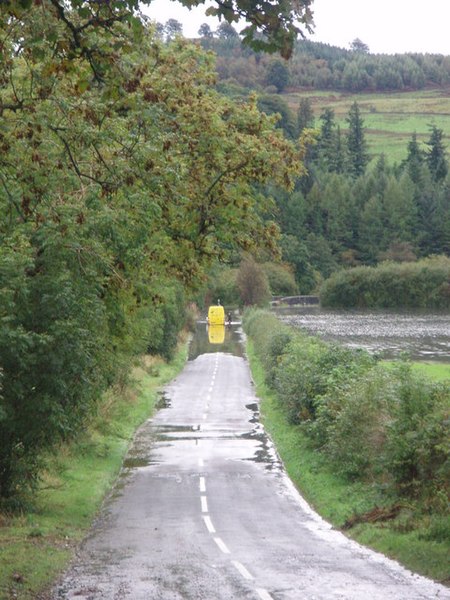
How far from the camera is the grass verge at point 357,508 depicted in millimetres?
14531

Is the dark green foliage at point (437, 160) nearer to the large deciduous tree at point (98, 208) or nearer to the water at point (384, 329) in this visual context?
the water at point (384, 329)

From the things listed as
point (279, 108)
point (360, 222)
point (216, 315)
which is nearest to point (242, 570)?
point (216, 315)

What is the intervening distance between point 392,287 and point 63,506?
373 ft

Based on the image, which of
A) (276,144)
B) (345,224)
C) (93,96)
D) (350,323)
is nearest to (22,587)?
(93,96)

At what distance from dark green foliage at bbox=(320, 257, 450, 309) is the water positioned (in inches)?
279

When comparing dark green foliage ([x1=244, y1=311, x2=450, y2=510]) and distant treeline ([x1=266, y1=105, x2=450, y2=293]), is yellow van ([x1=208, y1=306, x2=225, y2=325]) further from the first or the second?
dark green foliage ([x1=244, y1=311, x2=450, y2=510])

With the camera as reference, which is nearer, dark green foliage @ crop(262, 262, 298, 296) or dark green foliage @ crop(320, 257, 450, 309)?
dark green foliage @ crop(320, 257, 450, 309)

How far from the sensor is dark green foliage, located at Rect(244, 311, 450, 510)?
57.1 ft

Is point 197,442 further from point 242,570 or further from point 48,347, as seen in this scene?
point 242,570

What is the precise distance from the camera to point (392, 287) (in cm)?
13125

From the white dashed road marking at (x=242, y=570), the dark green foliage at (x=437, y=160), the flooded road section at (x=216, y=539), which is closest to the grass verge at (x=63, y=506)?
the flooded road section at (x=216, y=539)

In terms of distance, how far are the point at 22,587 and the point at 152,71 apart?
1100 centimetres

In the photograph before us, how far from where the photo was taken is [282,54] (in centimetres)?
851

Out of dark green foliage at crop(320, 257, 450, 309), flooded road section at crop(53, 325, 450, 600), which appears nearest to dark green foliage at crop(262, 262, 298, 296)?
dark green foliage at crop(320, 257, 450, 309)
